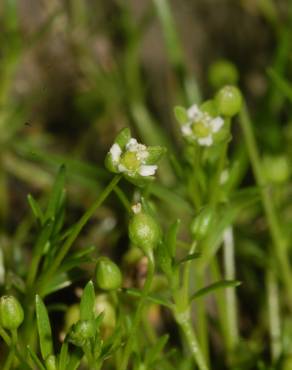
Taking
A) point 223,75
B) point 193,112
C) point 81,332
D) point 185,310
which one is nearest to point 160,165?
point 223,75

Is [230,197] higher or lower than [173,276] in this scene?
higher

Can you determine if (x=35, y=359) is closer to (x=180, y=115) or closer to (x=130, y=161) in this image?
Answer: (x=130, y=161)

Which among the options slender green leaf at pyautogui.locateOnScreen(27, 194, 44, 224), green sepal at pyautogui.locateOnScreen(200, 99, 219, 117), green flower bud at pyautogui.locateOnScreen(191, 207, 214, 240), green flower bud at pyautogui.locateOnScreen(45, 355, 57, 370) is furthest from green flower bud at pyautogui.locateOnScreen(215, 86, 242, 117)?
green flower bud at pyautogui.locateOnScreen(45, 355, 57, 370)

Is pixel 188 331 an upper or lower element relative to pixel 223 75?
lower

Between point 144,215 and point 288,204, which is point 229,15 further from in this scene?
point 144,215

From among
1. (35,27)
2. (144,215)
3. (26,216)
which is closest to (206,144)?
(144,215)

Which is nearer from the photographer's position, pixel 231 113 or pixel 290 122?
pixel 231 113

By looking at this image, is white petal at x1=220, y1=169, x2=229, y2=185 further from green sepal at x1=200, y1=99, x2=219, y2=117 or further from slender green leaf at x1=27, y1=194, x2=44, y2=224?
slender green leaf at x1=27, y1=194, x2=44, y2=224
